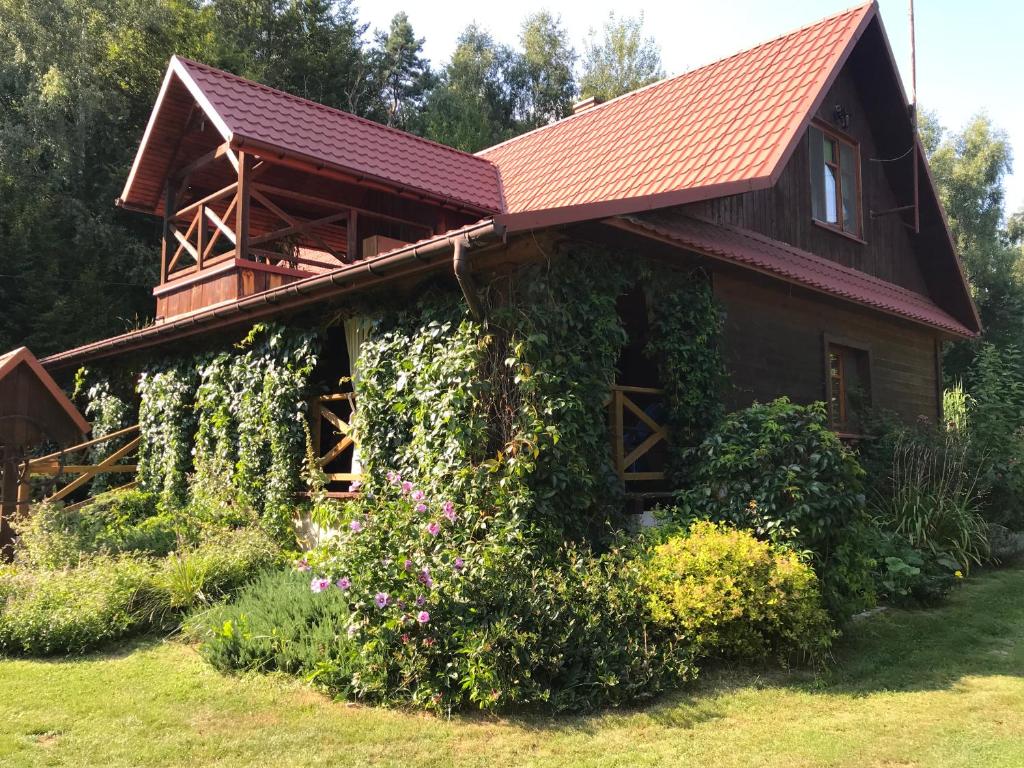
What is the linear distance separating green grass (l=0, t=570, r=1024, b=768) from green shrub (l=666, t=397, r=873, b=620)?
775 mm

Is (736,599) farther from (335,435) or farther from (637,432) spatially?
(335,435)

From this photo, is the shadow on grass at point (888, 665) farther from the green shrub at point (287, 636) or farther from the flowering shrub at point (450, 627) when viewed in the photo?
the green shrub at point (287, 636)

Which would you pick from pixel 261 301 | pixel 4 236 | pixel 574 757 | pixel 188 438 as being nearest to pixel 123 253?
pixel 4 236

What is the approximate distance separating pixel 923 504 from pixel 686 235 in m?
4.26

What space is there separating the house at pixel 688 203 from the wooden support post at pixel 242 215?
0.08 feet

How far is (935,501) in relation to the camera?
9.23 metres

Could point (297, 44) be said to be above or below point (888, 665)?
above

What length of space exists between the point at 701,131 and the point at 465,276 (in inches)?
198

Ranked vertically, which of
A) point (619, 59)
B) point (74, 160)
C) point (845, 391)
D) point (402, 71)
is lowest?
point (845, 391)

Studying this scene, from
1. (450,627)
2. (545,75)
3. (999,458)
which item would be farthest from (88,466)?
(545,75)

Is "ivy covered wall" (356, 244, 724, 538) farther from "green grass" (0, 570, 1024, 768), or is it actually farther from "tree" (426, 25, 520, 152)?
"tree" (426, 25, 520, 152)

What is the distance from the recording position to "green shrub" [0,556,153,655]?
20.8 feet

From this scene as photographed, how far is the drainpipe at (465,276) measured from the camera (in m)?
6.23

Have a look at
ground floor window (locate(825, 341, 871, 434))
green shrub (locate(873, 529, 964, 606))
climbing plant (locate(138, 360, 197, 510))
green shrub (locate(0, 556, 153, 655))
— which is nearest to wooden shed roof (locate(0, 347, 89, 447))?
green shrub (locate(0, 556, 153, 655))
